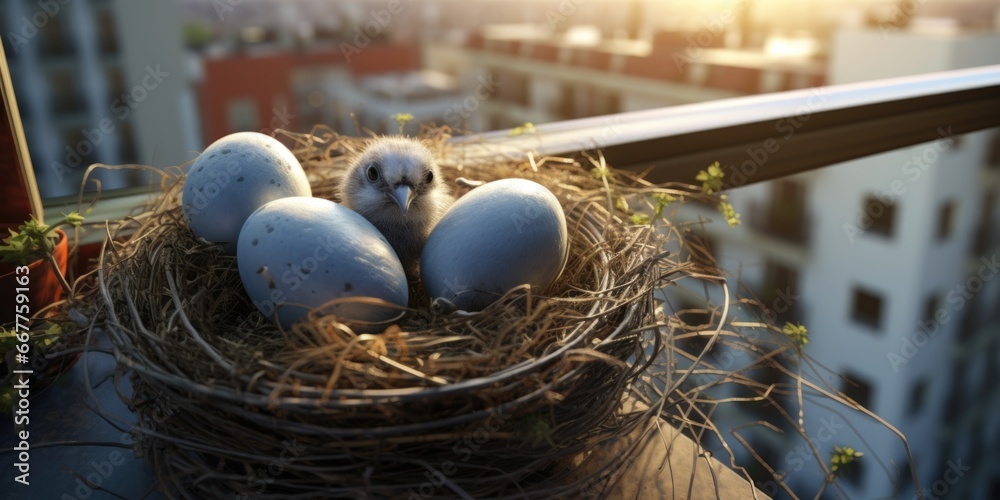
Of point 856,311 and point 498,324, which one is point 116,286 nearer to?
point 498,324

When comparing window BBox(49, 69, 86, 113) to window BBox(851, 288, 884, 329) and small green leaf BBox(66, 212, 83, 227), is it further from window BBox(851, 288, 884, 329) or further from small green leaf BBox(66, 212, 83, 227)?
small green leaf BBox(66, 212, 83, 227)

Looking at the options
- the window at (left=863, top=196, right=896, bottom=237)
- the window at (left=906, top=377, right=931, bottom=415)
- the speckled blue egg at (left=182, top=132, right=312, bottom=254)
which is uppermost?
the speckled blue egg at (left=182, top=132, right=312, bottom=254)

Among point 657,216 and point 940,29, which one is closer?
point 657,216

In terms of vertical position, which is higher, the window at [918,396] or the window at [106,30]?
the window at [106,30]

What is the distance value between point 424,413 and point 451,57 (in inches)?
545

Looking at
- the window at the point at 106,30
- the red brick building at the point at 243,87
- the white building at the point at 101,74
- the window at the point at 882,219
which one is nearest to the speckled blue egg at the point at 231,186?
the window at the point at 882,219

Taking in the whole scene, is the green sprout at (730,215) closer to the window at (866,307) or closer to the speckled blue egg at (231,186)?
the speckled blue egg at (231,186)

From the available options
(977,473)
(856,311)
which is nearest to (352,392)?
(856,311)

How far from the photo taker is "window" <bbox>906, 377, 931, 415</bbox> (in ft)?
19.2

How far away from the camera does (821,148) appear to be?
5.21 ft

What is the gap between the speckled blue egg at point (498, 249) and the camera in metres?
0.82

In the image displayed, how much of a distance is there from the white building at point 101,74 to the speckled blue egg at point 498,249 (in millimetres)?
8074

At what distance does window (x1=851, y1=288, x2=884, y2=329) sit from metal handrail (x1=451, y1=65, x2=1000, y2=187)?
13.0 feet

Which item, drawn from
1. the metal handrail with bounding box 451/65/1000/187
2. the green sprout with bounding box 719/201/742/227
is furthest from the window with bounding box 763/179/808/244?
the green sprout with bounding box 719/201/742/227
